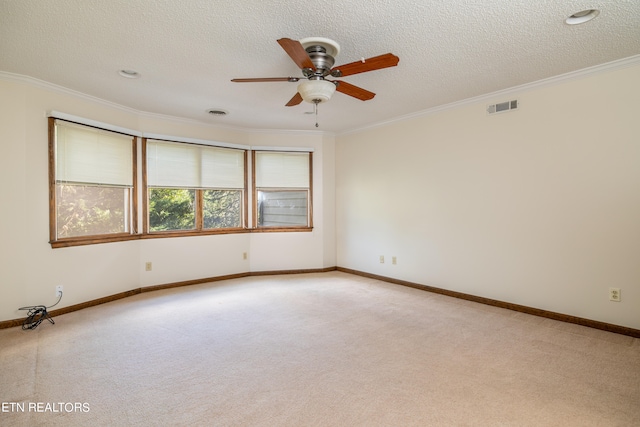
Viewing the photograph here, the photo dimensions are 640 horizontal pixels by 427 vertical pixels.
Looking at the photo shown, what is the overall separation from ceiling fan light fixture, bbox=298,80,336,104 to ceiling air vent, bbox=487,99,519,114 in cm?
231

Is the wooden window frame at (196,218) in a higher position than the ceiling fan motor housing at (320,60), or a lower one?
lower

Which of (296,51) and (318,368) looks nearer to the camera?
(296,51)

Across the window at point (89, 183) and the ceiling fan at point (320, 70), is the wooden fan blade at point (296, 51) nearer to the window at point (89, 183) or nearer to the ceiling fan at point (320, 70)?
the ceiling fan at point (320, 70)

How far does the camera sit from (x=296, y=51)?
7.15 ft

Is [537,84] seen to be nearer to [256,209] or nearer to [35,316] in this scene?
[256,209]

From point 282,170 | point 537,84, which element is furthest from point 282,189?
point 537,84

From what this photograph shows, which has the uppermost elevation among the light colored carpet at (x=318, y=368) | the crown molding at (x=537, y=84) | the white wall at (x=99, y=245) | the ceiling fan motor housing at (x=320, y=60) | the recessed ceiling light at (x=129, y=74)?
the recessed ceiling light at (x=129, y=74)

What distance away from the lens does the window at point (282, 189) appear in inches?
222

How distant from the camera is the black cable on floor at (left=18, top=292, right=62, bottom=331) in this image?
10.9 ft

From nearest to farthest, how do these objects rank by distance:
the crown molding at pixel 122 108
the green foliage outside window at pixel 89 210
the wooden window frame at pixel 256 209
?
1. the crown molding at pixel 122 108
2. the green foliage outside window at pixel 89 210
3. the wooden window frame at pixel 256 209

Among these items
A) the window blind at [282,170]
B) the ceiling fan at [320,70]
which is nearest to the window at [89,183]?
the window blind at [282,170]

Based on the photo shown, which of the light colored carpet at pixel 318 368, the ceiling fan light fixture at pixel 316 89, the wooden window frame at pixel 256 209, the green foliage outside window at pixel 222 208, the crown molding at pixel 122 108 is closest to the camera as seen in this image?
the light colored carpet at pixel 318 368

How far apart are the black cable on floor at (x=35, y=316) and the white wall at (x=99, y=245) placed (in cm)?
6

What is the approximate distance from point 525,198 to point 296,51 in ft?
9.73
